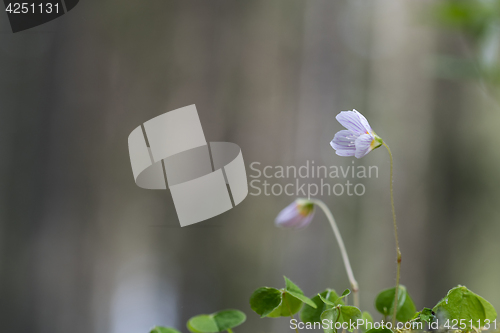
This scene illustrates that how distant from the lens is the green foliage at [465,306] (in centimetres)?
36

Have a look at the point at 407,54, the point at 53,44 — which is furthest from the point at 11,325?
the point at 407,54

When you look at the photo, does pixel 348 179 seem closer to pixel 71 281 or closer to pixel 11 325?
pixel 71 281

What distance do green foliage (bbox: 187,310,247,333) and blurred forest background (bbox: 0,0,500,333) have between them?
687 mm

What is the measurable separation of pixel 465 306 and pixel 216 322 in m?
0.30

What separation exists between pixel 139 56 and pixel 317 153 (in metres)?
0.72

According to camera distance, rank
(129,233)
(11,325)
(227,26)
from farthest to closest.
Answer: (227,26) → (129,233) → (11,325)

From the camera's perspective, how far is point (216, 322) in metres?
0.47

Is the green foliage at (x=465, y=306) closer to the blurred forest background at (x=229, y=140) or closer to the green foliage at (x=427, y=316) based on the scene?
the green foliage at (x=427, y=316)

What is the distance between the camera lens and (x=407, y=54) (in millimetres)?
1568

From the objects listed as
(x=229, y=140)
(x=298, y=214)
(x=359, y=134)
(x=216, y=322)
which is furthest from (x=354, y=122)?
(x=229, y=140)

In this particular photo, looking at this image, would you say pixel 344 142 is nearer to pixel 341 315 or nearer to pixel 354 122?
pixel 354 122

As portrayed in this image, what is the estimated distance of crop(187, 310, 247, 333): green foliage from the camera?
45 cm

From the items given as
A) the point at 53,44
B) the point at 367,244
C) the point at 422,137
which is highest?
the point at 53,44

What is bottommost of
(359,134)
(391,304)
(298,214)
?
(391,304)
